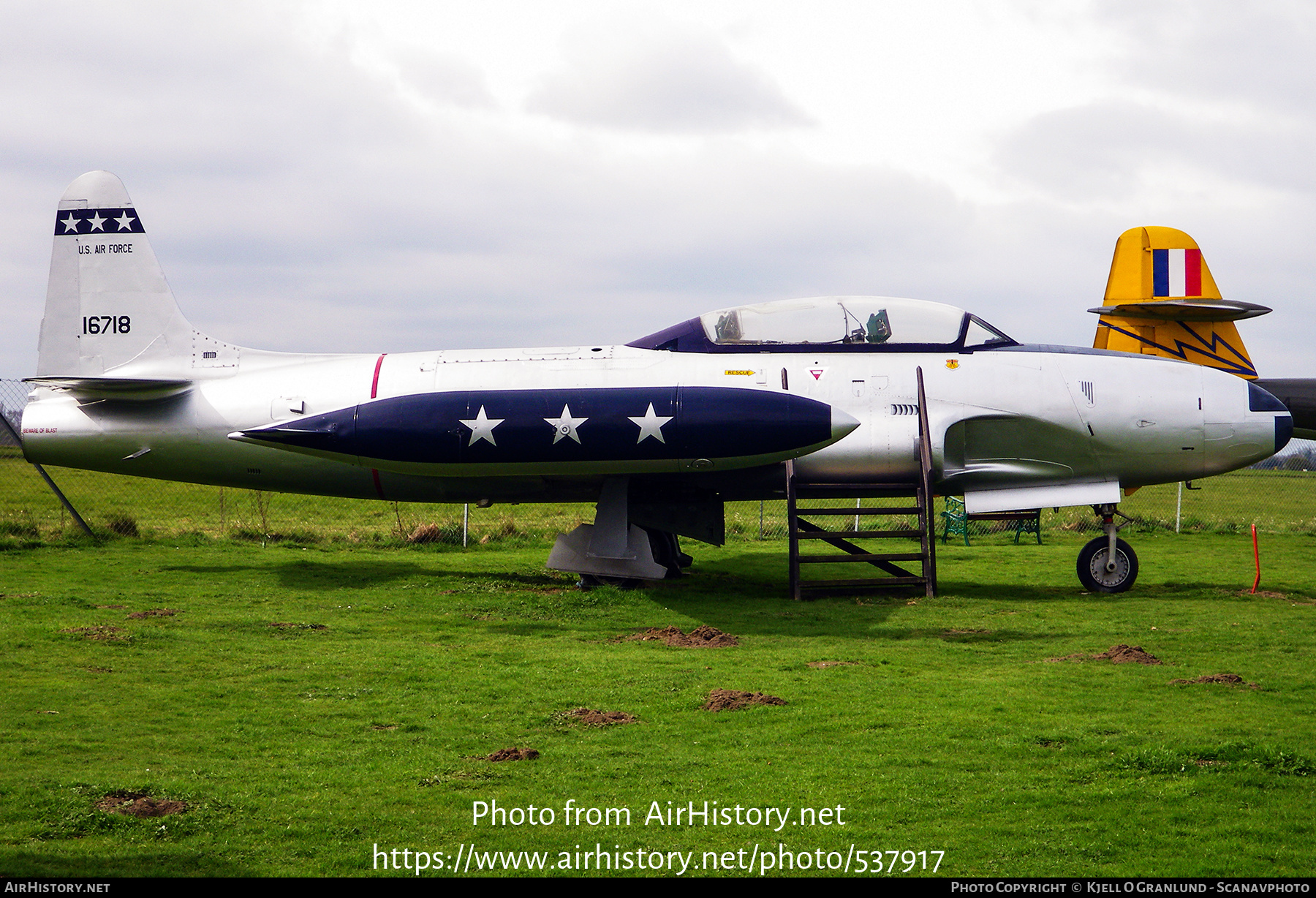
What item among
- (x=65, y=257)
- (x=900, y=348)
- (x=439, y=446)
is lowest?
(x=439, y=446)

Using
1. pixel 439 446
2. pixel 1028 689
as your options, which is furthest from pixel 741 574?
pixel 1028 689

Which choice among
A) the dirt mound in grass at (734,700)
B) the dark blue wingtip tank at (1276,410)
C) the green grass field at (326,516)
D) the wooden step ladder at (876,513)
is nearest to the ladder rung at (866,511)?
the wooden step ladder at (876,513)

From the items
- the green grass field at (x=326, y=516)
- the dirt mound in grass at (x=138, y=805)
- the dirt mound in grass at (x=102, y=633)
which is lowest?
the dirt mound in grass at (x=138, y=805)

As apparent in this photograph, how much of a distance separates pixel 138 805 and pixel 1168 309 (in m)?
12.9

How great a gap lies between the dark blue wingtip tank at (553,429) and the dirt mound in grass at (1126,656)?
3385mm

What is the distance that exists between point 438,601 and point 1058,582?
306 inches

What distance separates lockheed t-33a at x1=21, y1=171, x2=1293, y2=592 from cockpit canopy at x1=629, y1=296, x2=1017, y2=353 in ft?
0.08

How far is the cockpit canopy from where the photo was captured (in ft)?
38.7

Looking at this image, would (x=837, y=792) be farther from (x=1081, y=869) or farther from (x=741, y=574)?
(x=741, y=574)

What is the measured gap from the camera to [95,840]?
4176 millimetres

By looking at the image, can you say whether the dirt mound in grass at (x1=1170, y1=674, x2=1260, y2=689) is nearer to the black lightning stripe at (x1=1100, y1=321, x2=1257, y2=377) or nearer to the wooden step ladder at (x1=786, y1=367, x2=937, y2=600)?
the wooden step ladder at (x1=786, y1=367, x2=937, y2=600)

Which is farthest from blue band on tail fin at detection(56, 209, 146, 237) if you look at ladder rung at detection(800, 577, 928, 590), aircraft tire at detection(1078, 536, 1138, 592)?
aircraft tire at detection(1078, 536, 1138, 592)

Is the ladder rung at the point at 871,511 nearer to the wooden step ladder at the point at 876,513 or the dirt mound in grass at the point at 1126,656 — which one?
the wooden step ladder at the point at 876,513

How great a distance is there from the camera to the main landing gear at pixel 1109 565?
11.6 metres
